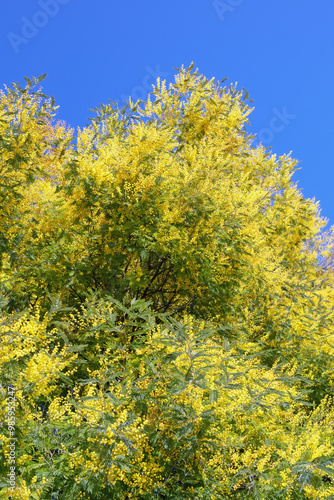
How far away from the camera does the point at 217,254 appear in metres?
5.86

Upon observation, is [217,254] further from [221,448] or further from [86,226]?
[221,448]

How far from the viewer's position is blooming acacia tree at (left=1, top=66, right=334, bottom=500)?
3.39 metres

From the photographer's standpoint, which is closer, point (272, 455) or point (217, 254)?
point (272, 455)

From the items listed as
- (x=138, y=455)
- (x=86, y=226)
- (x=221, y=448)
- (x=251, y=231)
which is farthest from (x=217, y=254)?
(x=138, y=455)

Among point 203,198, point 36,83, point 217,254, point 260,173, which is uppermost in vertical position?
point 260,173

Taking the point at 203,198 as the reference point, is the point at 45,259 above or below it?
below

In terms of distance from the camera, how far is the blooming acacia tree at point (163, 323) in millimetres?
3391

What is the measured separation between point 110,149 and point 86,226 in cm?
114

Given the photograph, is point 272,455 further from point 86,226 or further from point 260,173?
point 260,173

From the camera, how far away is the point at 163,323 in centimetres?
575

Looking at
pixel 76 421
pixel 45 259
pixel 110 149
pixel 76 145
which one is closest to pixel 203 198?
pixel 110 149

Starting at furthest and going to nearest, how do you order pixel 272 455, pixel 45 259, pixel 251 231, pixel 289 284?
pixel 289 284, pixel 251 231, pixel 45 259, pixel 272 455

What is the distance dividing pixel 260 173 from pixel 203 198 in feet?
13.8

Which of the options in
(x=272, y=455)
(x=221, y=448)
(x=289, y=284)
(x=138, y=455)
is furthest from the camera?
(x=289, y=284)
